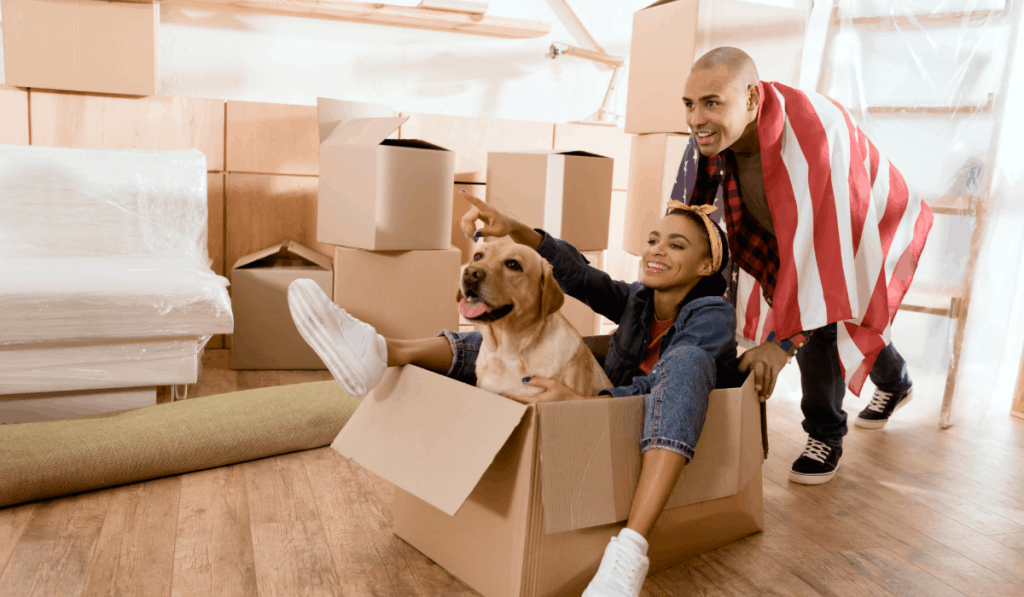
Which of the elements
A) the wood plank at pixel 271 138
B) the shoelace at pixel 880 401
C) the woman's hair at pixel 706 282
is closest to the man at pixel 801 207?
the woman's hair at pixel 706 282

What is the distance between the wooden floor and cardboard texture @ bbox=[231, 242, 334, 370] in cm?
90

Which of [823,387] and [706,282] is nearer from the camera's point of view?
[706,282]

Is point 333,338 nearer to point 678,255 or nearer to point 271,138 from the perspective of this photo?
point 678,255

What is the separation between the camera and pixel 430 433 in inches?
49.7

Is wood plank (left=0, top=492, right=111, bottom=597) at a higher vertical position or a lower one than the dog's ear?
lower

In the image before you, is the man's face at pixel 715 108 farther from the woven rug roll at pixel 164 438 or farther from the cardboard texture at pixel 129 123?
the cardboard texture at pixel 129 123

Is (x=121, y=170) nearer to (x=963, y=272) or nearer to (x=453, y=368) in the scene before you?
(x=453, y=368)

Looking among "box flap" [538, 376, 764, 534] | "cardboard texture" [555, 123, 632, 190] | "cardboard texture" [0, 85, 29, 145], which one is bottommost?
"box flap" [538, 376, 764, 534]

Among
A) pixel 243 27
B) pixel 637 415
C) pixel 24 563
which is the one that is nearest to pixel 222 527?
pixel 24 563

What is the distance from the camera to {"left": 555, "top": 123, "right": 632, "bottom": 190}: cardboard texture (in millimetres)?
3428

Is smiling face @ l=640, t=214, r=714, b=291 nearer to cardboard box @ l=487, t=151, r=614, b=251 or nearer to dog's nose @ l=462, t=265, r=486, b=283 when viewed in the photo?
dog's nose @ l=462, t=265, r=486, b=283

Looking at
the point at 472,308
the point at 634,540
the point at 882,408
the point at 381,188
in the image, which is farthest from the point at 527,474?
the point at 882,408

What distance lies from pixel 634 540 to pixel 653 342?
56 centimetres

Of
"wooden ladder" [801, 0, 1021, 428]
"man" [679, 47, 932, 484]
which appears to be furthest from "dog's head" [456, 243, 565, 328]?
"wooden ladder" [801, 0, 1021, 428]
